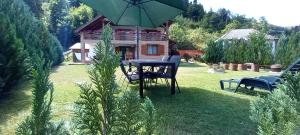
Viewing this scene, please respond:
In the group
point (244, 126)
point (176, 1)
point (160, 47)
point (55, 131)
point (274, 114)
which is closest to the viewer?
point (55, 131)

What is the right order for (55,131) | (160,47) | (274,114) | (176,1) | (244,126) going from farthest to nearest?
(160,47), (176,1), (244,126), (274,114), (55,131)

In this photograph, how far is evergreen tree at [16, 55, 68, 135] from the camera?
74 centimetres

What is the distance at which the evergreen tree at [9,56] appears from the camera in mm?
6613

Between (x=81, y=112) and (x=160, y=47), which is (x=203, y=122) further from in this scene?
(x=160, y=47)

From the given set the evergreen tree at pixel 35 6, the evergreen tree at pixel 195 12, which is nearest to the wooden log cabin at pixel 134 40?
the evergreen tree at pixel 35 6

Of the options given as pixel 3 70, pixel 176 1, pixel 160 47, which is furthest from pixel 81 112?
pixel 160 47

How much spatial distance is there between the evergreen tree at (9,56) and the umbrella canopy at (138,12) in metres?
2.05

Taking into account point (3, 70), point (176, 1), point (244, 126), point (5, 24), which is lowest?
point (244, 126)

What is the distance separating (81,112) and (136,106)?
0.50 feet

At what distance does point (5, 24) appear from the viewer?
6672 millimetres

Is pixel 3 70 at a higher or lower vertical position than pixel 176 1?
lower

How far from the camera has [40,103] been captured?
759 millimetres

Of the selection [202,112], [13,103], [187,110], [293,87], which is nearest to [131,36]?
[13,103]

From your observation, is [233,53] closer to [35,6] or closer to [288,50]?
[288,50]
